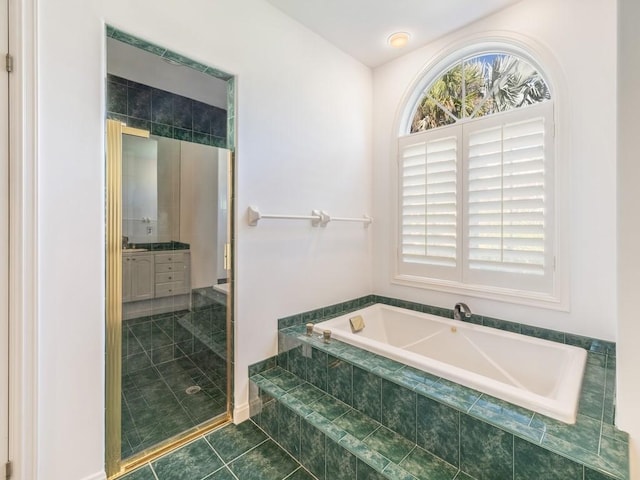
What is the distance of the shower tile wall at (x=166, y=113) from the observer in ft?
6.17

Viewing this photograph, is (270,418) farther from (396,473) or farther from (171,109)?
(171,109)

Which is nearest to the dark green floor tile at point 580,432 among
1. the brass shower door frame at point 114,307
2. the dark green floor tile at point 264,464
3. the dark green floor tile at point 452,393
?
the dark green floor tile at point 452,393

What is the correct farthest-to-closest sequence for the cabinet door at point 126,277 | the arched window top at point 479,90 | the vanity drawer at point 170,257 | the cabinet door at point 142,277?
the arched window top at point 479,90
the vanity drawer at point 170,257
the cabinet door at point 142,277
the cabinet door at point 126,277

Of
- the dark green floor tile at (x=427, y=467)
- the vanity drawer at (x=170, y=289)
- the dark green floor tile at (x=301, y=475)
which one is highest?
the vanity drawer at (x=170, y=289)

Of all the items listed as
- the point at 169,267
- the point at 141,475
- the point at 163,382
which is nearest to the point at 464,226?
the point at 169,267

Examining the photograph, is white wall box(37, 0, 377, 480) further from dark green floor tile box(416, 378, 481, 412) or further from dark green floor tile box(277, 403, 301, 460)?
dark green floor tile box(416, 378, 481, 412)

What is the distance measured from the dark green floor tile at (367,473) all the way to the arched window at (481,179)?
4.96 feet

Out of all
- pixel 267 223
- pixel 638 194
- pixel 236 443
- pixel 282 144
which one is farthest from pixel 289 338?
pixel 638 194

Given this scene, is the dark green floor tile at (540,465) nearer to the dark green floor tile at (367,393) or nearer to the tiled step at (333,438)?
the tiled step at (333,438)

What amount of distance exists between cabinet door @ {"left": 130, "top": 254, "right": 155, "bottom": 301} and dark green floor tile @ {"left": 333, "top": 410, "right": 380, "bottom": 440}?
51.9 inches

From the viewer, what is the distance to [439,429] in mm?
1334

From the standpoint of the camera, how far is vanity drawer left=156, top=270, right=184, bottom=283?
1.90m

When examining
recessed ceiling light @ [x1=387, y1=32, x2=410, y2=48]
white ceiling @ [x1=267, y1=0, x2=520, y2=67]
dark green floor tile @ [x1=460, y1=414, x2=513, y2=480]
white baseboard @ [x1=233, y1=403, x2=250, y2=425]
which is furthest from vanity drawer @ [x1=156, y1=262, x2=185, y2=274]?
recessed ceiling light @ [x1=387, y1=32, x2=410, y2=48]

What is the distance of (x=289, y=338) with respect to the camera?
81.5 inches
